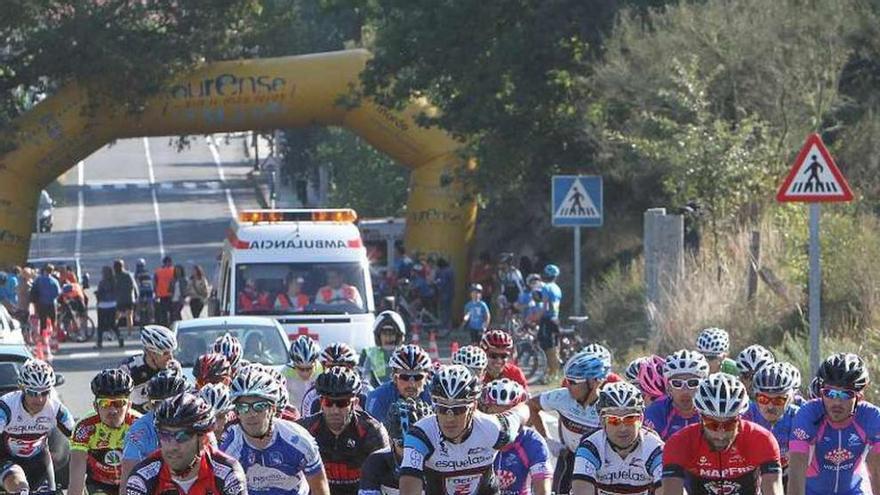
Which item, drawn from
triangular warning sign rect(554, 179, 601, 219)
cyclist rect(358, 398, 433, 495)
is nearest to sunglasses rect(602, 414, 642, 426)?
cyclist rect(358, 398, 433, 495)

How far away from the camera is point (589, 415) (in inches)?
432

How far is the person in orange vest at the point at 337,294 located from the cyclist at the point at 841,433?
1317 centimetres

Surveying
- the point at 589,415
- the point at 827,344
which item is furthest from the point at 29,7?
the point at 589,415

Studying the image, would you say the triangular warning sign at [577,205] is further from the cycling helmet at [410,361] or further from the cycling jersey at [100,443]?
the cycling jersey at [100,443]

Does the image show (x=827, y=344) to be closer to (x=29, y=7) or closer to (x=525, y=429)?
(x=525, y=429)

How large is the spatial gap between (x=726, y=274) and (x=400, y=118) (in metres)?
12.5

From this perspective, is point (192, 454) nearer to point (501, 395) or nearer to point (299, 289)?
point (501, 395)

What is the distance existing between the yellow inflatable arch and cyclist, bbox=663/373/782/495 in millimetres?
25632

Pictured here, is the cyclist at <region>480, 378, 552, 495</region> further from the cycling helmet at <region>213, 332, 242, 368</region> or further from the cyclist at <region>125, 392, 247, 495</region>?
the cycling helmet at <region>213, 332, 242, 368</region>

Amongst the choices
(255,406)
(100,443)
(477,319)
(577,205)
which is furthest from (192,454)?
(477,319)

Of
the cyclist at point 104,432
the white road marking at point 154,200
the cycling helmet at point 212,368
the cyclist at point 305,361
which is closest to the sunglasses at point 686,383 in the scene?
the cycling helmet at point 212,368

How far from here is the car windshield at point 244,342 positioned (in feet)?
61.0

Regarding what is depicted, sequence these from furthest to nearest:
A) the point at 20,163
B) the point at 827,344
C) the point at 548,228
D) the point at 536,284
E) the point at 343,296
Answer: the point at 548,228, the point at 20,163, the point at 536,284, the point at 343,296, the point at 827,344

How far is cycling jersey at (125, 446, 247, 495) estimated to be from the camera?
7918 mm
